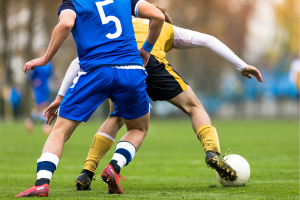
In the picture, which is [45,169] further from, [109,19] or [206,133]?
[206,133]

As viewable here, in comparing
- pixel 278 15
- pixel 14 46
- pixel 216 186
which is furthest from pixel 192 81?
pixel 216 186

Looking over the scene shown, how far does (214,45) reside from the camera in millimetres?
4633

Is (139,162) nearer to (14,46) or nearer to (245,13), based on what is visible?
(14,46)

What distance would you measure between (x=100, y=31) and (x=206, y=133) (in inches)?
60.9

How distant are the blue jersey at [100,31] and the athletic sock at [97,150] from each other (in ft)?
3.54

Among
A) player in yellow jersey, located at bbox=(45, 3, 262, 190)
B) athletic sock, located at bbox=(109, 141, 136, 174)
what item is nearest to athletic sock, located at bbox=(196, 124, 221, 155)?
player in yellow jersey, located at bbox=(45, 3, 262, 190)

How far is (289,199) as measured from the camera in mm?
3627

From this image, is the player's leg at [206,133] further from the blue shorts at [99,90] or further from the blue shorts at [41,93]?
the blue shorts at [41,93]

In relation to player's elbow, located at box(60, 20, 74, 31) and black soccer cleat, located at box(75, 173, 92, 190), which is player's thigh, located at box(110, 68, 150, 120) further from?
black soccer cleat, located at box(75, 173, 92, 190)

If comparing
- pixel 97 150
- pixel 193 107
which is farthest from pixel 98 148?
pixel 193 107

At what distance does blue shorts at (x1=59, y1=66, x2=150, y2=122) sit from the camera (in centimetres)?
377

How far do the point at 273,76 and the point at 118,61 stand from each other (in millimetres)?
33856

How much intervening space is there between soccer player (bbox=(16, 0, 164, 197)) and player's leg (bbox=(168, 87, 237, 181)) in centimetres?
79

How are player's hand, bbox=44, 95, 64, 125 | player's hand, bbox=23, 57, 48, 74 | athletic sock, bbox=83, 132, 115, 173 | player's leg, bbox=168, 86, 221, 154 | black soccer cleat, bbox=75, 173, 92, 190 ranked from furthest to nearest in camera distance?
athletic sock, bbox=83, 132, 115, 173 < player's leg, bbox=168, 86, 221, 154 < black soccer cleat, bbox=75, 173, 92, 190 < player's hand, bbox=44, 95, 64, 125 < player's hand, bbox=23, 57, 48, 74
